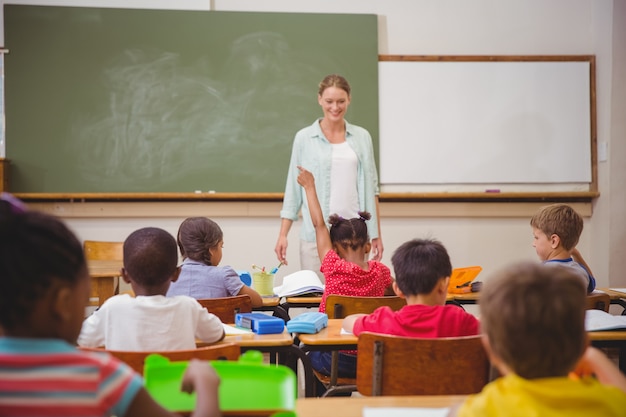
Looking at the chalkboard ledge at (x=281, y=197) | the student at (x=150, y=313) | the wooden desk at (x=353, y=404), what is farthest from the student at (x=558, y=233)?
the chalkboard ledge at (x=281, y=197)

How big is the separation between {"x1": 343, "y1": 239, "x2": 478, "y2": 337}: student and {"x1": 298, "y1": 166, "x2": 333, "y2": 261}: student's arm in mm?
1072

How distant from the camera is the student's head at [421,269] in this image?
6.84ft

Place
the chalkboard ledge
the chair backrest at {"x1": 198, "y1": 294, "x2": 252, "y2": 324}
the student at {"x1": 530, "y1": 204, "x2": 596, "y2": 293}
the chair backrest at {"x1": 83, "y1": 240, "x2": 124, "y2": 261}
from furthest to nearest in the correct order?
the chalkboard ledge < the chair backrest at {"x1": 83, "y1": 240, "x2": 124, "y2": 261} < the student at {"x1": 530, "y1": 204, "x2": 596, "y2": 293} < the chair backrest at {"x1": 198, "y1": 294, "x2": 252, "y2": 324}

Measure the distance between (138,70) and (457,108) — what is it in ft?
8.65

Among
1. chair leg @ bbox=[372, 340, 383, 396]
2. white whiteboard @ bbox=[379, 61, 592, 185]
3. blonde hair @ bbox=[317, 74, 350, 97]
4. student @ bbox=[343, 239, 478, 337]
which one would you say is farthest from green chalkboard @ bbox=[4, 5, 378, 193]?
chair leg @ bbox=[372, 340, 383, 396]

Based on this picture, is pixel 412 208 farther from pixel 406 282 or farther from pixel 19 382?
pixel 19 382

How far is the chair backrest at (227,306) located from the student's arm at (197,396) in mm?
1437

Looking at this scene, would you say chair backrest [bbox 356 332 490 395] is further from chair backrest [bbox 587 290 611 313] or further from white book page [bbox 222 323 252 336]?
chair backrest [bbox 587 290 611 313]

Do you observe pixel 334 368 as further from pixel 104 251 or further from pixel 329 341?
pixel 104 251

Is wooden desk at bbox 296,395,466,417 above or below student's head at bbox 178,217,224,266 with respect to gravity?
below

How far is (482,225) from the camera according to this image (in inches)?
224

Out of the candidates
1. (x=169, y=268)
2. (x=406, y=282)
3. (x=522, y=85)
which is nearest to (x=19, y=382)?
(x=169, y=268)

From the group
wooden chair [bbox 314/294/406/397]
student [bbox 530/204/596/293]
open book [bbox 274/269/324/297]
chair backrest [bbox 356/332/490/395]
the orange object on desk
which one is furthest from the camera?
the orange object on desk

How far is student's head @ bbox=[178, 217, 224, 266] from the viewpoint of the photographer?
115 inches
